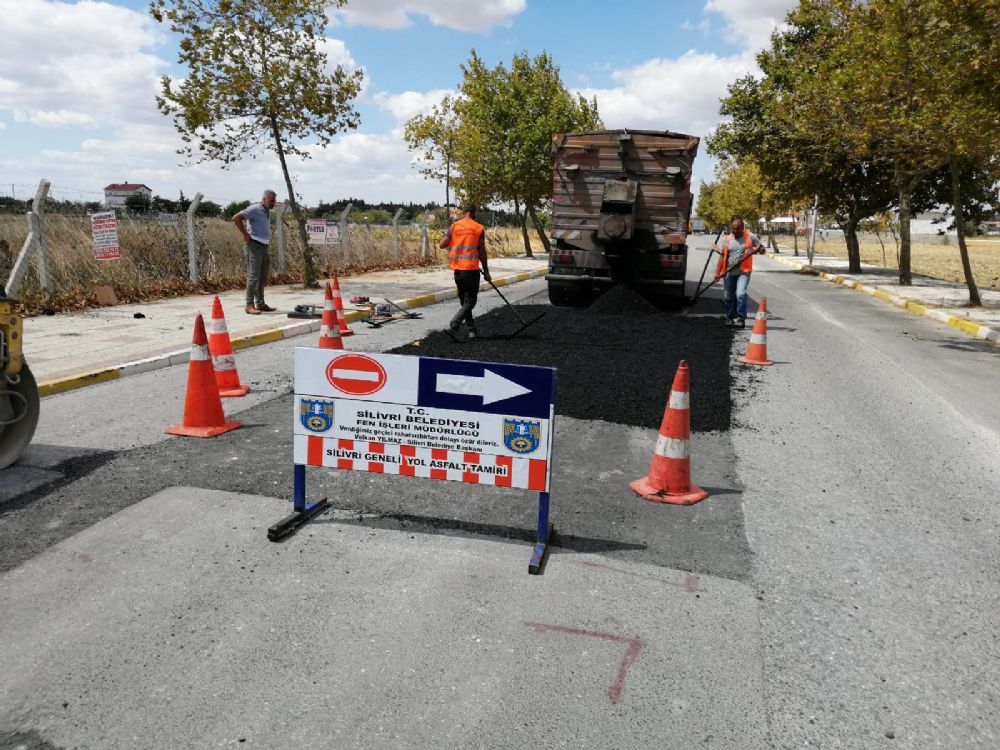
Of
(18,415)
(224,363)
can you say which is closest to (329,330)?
Result: (224,363)

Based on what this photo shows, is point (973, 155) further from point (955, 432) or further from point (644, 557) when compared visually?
point (644, 557)

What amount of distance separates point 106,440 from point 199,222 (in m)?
12.3

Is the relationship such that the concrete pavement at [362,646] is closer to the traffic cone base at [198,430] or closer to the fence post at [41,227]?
the traffic cone base at [198,430]

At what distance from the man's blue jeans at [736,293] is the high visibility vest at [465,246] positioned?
4693 mm

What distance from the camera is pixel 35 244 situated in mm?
11750

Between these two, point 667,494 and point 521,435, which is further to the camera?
point 667,494

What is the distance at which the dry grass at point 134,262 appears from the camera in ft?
39.9

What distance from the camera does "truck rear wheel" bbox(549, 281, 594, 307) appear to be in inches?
534

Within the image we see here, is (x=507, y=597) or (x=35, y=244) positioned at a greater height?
(x=35, y=244)

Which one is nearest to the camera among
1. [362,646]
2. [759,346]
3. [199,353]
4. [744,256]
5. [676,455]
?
[362,646]

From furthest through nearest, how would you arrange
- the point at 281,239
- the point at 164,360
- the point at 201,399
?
the point at 281,239, the point at 164,360, the point at 201,399

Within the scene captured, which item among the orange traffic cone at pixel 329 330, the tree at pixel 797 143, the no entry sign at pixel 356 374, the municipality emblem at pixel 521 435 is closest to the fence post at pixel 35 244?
the orange traffic cone at pixel 329 330

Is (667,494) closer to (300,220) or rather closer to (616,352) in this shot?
(616,352)

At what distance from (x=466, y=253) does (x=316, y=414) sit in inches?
222
